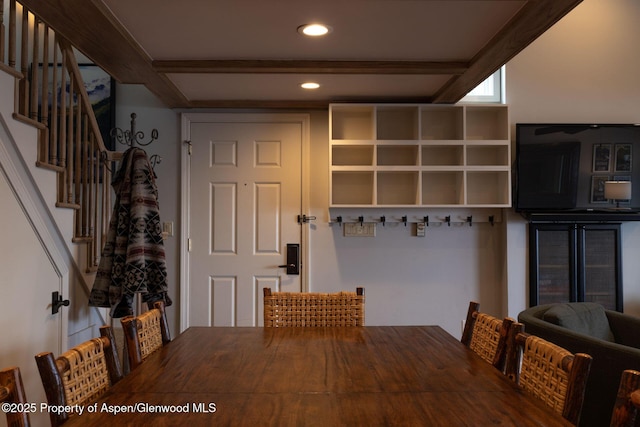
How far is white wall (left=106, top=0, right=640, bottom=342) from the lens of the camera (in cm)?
363

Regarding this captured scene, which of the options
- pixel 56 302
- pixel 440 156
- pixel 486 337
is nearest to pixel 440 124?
pixel 440 156

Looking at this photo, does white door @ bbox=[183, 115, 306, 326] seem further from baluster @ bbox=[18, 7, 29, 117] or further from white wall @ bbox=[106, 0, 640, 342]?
baluster @ bbox=[18, 7, 29, 117]

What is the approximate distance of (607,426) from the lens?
7.01 feet

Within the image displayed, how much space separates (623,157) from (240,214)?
9.90ft

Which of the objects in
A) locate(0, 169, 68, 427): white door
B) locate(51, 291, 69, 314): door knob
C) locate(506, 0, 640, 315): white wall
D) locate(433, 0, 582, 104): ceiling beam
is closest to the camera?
locate(433, 0, 582, 104): ceiling beam

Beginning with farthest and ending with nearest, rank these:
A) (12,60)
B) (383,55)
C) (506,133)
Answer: (506,133) < (383,55) < (12,60)

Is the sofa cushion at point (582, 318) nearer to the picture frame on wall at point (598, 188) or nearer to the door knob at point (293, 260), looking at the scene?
the picture frame on wall at point (598, 188)

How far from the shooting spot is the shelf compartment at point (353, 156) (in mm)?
3613

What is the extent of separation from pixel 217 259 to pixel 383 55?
1987 mm

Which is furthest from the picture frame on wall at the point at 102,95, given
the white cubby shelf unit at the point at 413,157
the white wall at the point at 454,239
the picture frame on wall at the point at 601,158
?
the picture frame on wall at the point at 601,158

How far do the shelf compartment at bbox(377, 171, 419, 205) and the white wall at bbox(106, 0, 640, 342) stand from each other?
230 millimetres

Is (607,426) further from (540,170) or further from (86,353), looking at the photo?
(86,353)

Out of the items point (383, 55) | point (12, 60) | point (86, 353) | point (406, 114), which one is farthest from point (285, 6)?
point (406, 114)

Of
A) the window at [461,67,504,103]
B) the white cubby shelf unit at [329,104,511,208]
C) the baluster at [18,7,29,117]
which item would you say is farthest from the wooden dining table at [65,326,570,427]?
the window at [461,67,504,103]
